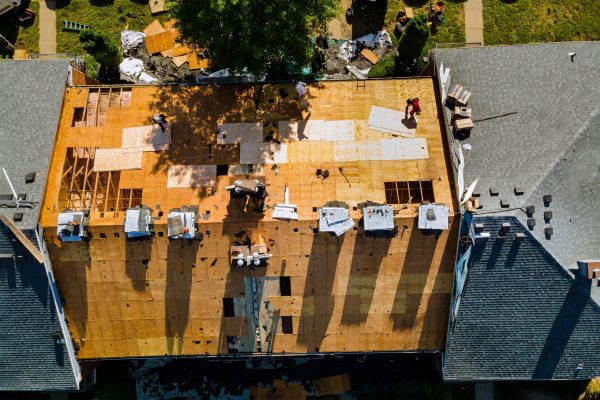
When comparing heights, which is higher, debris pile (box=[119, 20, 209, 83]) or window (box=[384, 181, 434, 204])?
debris pile (box=[119, 20, 209, 83])

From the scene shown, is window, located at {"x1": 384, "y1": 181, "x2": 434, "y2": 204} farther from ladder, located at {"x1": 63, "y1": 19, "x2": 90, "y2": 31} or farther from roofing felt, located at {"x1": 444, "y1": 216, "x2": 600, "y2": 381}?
ladder, located at {"x1": 63, "y1": 19, "x2": 90, "y2": 31}

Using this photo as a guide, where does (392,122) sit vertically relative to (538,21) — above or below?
below

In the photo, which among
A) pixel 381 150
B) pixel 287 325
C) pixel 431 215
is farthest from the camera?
pixel 381 150

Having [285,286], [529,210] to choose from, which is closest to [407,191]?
[529,210]

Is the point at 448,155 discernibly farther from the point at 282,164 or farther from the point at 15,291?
the point at 15,291

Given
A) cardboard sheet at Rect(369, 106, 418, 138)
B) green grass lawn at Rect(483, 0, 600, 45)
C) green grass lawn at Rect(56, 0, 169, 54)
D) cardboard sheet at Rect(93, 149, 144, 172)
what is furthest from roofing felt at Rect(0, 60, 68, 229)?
green grass lawn at Rect(483, 0, 600, 45)

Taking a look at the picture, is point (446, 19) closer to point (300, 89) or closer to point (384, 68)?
point (384, 68)

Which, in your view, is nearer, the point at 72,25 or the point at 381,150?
the point at 381,150
